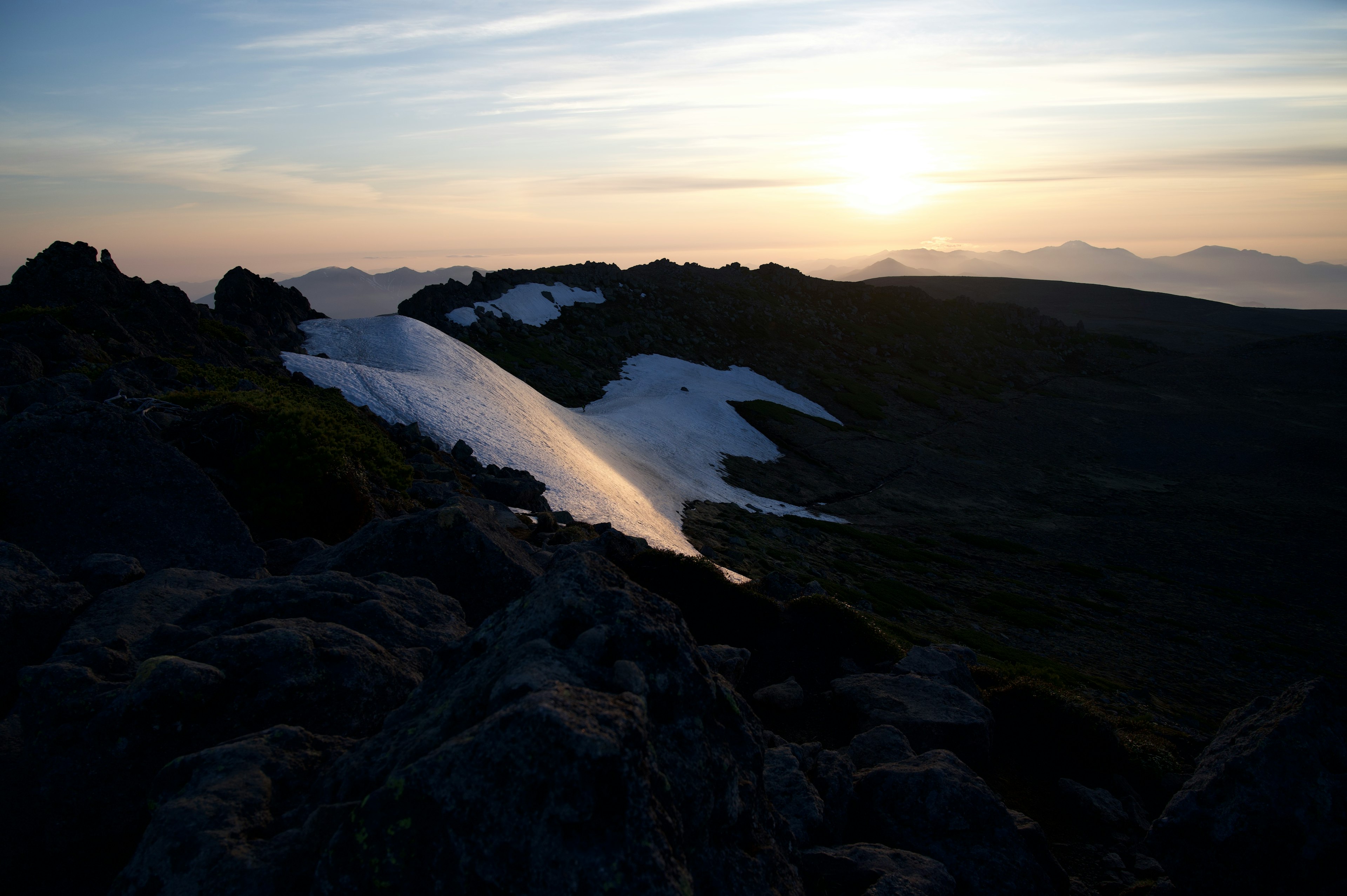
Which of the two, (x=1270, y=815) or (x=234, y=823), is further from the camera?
(x=1270, y=815)

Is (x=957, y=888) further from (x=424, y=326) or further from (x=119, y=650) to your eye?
(x=424, y=326)

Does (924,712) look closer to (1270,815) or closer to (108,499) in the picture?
(1270,815)

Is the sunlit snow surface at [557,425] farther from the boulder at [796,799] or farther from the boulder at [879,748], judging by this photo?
the boulder at [796,799]

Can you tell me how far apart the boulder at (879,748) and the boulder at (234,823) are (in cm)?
→ 844

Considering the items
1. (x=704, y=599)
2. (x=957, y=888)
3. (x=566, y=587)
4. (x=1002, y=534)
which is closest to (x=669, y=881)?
(x=566, y=587)

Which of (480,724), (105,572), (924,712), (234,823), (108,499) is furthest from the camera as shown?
(924,712)

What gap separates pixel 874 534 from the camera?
54.1m

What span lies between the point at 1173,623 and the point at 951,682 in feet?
120

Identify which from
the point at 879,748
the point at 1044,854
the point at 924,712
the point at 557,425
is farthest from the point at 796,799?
the point at 557,425

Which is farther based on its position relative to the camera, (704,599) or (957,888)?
(704,599)

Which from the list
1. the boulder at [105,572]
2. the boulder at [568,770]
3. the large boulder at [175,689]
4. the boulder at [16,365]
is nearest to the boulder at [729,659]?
the large boulder at [175,689]

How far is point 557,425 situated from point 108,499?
3541cm

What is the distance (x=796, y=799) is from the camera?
904 cm

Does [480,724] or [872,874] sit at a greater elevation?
[480,724]
